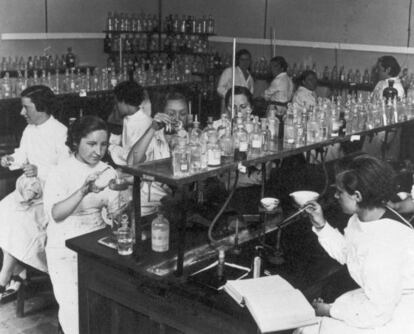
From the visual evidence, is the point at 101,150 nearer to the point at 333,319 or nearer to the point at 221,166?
the point at 221,166

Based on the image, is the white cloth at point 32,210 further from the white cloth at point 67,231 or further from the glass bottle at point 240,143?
the glass bottle at point 240,143

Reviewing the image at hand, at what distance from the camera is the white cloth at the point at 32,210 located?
12.0ft

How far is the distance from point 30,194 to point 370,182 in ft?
7.09

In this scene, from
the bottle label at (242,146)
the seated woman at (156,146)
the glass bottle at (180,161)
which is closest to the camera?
the glass bottle at (180,161)

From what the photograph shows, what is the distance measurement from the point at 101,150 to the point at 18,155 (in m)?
1.16

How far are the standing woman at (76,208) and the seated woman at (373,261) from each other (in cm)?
122

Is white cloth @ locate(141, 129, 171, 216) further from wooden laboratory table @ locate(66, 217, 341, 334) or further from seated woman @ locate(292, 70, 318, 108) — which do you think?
seated woman @ locate(292, 70, 318, 108)

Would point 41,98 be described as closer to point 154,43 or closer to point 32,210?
point 32,210

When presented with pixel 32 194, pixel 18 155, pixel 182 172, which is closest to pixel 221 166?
pixel 182 172

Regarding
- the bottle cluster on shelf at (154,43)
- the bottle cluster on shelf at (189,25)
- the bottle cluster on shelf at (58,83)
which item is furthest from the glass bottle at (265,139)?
the bottle cluster on shelf at (189,25)

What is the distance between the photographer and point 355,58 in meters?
8.58

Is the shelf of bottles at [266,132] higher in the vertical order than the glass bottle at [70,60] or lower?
lower

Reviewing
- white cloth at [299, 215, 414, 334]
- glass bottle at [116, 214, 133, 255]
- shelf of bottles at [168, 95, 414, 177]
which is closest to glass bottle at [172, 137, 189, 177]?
shelf of bottles at [168, 95, 414, 177]

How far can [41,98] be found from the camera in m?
3.99
